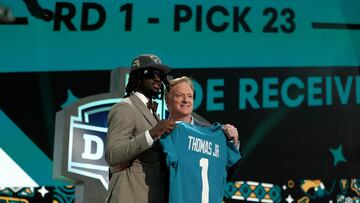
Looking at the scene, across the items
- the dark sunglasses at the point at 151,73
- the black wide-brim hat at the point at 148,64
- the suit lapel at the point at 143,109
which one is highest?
the black wide-brim hat at the point at 148,64

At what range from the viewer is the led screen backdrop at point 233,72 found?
4.77m

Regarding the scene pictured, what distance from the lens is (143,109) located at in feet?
6.60

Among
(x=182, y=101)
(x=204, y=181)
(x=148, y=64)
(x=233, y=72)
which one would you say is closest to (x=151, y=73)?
(x=148, y=64)

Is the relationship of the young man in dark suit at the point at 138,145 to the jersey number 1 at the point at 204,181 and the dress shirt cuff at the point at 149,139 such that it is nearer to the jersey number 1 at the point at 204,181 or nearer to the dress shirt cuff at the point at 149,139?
the dress shirt cuff at the point at 149,139

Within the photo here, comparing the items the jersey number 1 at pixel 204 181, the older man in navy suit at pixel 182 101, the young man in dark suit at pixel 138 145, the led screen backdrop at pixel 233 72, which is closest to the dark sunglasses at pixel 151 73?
the young man in dark suit at pixel 138 145

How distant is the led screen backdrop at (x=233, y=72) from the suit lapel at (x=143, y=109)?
2.81 m

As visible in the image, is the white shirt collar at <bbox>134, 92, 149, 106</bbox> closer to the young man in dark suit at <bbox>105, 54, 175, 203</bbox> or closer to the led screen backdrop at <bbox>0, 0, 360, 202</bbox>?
the young man in dark suit at <bbox>105, 54, 175, 203</bbox>

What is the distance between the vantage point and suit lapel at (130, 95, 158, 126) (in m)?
2.01

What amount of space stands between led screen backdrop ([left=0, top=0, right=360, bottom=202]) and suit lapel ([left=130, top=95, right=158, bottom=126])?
2.81 m

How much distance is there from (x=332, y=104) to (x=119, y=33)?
189 cm

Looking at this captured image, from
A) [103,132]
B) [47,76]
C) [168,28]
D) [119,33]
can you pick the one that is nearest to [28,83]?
[47,76]

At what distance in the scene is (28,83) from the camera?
4777mm

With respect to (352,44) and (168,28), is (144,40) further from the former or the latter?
(352,44)

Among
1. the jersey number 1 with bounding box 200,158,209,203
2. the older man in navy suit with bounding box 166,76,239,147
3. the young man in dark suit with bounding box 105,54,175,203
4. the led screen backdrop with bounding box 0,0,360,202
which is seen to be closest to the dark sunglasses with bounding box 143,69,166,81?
the young man in dark suit with bounding box 105,54,175,203
